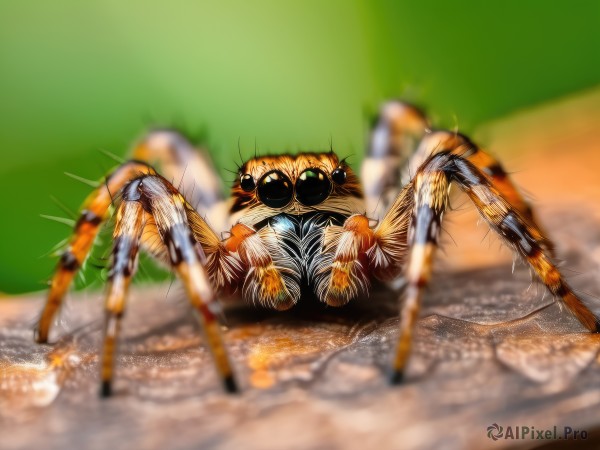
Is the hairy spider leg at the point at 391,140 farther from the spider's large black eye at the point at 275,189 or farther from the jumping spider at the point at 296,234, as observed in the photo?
the spider's large black eye at the point at 275,189

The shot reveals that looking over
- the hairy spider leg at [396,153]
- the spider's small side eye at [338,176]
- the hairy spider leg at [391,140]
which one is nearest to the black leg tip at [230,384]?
the spider's small side eye at [338,176]

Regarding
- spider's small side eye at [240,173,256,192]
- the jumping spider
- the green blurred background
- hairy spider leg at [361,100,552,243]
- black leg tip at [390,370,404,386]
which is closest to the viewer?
black leg tip at [390,370,404,386]

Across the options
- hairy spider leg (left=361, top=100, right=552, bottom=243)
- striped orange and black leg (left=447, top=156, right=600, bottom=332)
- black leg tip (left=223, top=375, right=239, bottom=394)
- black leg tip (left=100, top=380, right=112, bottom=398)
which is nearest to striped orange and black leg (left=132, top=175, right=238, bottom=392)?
black leg tip (left=223, top=375, right=239, bottom=394)

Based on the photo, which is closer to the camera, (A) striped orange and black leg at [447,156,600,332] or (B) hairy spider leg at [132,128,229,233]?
(A) striped orange and black leg at [447,156,600,332]

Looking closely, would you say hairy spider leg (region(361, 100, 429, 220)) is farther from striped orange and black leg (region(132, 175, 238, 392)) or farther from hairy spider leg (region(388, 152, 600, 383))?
striped orange and black leg (region(132, 175, 238, 392))

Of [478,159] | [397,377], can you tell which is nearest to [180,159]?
[478,159]

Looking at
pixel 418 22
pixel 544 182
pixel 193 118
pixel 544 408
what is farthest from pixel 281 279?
pixel 418 22

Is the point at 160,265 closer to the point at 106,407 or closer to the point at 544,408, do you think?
the point at 106,407
